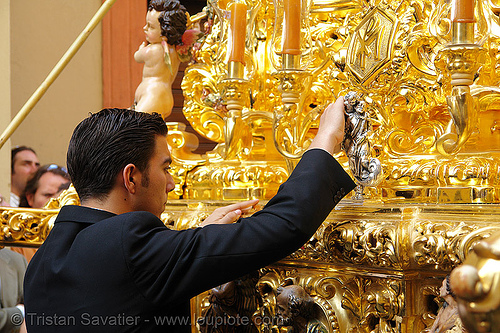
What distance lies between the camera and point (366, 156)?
3.42ft

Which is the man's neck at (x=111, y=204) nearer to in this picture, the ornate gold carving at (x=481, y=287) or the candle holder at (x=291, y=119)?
the candle holder at (x=291, y=119)

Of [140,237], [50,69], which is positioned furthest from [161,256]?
[50,69]

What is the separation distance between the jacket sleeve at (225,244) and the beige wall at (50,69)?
242 centimetres

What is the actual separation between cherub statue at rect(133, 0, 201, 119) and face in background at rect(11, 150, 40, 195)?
58.1 inches

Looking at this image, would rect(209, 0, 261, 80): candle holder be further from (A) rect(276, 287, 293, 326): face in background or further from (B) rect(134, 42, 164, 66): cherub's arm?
(A) rect(276, 287, 293, 326): face in background

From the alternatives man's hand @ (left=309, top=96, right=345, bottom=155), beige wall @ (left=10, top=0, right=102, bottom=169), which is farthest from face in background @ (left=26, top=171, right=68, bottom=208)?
man's hand @ (left=309, top=96, right=345, bottom=155)

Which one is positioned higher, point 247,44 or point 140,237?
point 247,44

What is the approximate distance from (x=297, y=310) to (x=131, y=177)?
13.0 inches

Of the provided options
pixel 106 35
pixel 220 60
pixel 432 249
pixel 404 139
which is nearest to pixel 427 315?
pixel 432 249

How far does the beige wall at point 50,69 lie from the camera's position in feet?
10.5

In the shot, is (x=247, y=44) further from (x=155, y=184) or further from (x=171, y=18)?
(x=155, y=184)

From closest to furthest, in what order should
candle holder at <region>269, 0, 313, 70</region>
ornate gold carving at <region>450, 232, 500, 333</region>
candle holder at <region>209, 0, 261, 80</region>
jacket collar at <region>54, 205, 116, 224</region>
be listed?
1. ornate gold carving at <region>450, 232, 500, 333</region>
2. jacket collar at <region>54, 205, 116, 224</region>
3. candle holder at <region>269, 0, 313, 70</region>
4. candle holder at <region>209, 0, 261, 80</region>

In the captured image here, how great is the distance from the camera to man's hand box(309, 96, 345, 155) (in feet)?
3.34

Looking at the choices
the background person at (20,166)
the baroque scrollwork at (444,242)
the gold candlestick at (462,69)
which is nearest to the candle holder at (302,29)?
the gold candlestick at (462,69)
